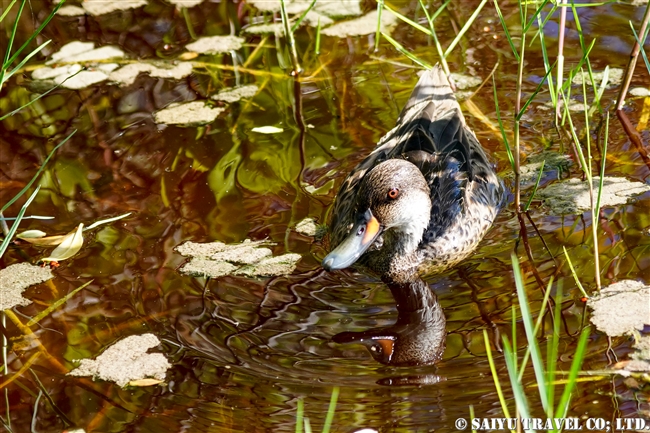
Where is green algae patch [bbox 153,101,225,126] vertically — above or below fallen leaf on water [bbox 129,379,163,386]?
below

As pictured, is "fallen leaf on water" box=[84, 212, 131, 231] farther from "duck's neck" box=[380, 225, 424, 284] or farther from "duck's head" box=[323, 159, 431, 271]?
"duck's neck" box=[380, 225, 424, 284]

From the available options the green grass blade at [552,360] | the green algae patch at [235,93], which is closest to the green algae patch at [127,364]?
the green grass blade at [552,360]

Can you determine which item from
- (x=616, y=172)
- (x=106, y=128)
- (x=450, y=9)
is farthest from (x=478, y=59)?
(x=106, y=128)

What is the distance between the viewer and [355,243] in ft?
16.5

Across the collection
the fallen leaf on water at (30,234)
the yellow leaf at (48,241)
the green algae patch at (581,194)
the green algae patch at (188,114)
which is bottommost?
the green algae patch at (581,194)

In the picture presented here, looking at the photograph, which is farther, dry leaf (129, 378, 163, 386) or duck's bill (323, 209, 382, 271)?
duck's bill (323, 209, 382, 271)

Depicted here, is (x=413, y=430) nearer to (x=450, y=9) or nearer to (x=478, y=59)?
(x=478, y=59)

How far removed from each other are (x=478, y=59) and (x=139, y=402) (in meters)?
4.31

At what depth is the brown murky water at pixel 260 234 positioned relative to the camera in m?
4.11

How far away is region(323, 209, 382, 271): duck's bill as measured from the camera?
4.89 meters

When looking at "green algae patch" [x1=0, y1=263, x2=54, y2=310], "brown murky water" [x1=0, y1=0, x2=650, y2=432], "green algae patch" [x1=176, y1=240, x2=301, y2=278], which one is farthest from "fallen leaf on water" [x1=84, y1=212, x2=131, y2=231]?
"green algae patch" [x1=176, y1=240, x2=301, y2=278]

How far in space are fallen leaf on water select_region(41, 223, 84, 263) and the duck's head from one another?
1539 mm

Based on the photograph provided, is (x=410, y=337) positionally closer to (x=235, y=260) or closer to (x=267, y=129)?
(x=235, y=260)

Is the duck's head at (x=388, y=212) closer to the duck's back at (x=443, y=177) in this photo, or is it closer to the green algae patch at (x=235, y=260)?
the duck's back at (x=443, y=177)
